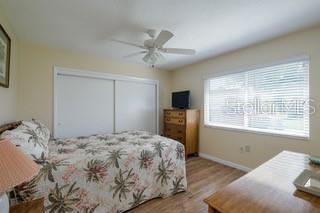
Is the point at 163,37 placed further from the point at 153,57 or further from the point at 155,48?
the point at 153,57

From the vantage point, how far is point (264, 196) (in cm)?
84

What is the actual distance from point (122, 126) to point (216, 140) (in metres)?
2.14

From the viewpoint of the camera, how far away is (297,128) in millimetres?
2367

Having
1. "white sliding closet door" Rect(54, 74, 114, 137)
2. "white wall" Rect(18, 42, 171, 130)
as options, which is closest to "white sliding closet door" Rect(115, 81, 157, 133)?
"white sliding closet door" Rect(54, 74, 114, 137)

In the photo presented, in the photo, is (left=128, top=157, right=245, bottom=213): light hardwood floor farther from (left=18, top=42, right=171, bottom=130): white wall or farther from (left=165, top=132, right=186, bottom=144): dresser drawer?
(left=18, top=42, right=171, bottom=130): white wall

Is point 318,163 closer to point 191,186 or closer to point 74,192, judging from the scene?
point 191,186

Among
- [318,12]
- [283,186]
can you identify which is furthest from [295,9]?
[283,186]

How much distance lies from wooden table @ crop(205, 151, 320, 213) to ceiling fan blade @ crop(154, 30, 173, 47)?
1591mm

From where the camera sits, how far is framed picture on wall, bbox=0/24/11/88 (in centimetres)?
178

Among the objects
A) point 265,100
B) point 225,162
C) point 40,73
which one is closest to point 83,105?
point 40,73

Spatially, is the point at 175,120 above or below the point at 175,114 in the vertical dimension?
below

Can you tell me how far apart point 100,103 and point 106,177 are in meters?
2.06

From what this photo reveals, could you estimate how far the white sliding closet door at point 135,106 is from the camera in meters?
3.70

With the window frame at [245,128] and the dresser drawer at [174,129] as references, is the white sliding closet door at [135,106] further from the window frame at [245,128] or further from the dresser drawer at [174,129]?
the window frame at [245,128]
